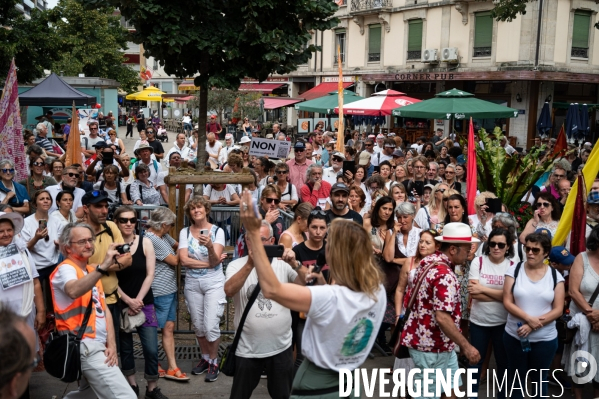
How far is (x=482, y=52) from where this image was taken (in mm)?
29406

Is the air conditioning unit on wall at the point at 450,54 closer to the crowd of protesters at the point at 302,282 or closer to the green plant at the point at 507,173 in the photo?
the green plant at the point at 507,173

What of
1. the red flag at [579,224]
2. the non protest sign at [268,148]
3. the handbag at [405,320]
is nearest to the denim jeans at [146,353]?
the handbag at [405,320]

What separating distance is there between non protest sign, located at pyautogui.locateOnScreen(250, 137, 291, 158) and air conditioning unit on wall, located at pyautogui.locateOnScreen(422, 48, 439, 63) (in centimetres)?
2085

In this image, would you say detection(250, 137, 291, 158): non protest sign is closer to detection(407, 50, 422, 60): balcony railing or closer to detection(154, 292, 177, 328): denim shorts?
detection(154, 292, 177, 328): denim shorts

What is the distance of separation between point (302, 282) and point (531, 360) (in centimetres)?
239

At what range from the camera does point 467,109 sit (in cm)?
1666

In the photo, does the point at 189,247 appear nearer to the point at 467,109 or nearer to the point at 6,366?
the point at 6,366

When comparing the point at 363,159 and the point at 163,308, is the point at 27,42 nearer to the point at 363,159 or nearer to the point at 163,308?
the point at 363,159

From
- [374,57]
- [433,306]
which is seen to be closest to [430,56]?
[374,57]

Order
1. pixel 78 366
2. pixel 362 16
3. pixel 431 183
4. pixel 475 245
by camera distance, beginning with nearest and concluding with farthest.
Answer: pixel 78 366, pixel 475 245, pixel 431 183, pixel 362 16

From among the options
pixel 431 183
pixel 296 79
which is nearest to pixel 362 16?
pixel 296 79

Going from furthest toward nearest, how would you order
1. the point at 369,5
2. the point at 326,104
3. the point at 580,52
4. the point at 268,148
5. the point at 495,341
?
the point at 369,5, the point at 580,52, the point at 326,104, the point at 268,148, the point at 495,341

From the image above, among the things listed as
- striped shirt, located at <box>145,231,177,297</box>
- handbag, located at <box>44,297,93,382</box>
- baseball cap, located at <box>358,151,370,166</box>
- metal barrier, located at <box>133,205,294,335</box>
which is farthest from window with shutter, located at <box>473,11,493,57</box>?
handbag, located at <box>44,297,93,382</box>

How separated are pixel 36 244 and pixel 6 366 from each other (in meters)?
4.50
